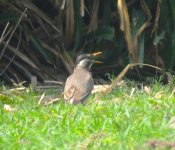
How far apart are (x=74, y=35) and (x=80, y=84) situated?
217 centimetres

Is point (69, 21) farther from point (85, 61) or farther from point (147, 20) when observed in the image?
point (147, 20)

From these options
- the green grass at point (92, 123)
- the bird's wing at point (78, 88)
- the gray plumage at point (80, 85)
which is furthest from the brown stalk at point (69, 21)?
the green grass at point (92, 123)

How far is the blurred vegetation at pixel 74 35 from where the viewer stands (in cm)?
1198

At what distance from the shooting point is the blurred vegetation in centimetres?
1198

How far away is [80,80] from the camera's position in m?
10.5

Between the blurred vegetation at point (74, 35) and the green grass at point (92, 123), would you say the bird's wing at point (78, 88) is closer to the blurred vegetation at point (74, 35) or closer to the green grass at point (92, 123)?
the green grass at point (92, 123)

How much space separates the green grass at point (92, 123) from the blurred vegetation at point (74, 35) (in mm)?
2446

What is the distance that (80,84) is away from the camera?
10.3 meters

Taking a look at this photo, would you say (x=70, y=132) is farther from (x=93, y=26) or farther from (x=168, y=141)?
(x=93, y=26)

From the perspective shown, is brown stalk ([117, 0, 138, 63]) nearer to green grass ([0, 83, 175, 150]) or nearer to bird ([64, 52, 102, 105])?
bird ([64, 52, 102, 105])

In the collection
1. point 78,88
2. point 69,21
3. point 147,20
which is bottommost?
point 78,88

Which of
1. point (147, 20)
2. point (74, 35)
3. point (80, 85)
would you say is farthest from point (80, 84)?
point (147, 20)

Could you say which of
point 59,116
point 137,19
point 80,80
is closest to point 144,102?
point 59,116

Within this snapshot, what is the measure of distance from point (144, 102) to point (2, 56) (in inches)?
154
